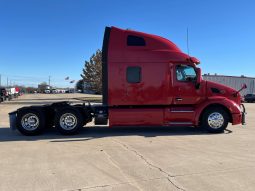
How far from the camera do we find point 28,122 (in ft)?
37.8

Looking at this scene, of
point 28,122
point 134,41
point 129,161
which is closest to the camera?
point 129,161

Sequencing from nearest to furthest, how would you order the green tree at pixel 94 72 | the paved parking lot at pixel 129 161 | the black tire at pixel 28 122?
the paved parking lot at pixel 129 161
the black tire at pixel 28 122
the green tree at pixel 94 72

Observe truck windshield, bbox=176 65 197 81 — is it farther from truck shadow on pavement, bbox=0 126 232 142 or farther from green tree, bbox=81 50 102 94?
green tree, bbox=81 50 102 94

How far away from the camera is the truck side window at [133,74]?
1165cm

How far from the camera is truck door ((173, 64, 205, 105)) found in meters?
11.8

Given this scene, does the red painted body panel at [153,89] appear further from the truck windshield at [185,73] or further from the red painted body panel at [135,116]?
the truck windshield at [185,73]

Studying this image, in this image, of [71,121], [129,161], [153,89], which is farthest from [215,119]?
[129,161]

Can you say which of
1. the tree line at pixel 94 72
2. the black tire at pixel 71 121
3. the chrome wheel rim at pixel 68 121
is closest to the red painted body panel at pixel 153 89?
the black tire at pixel 71 121

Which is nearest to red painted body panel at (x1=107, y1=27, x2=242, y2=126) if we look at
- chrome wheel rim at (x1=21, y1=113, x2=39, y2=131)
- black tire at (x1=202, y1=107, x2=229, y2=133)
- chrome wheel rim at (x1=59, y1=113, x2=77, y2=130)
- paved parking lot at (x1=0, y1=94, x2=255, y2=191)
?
black tire at (x1=202, y1=107, x2=229, y2=133)

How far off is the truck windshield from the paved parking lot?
1991 mm

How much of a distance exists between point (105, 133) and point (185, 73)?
3.59 meters

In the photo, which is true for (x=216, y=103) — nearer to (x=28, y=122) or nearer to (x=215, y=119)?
(x=215, y=119)

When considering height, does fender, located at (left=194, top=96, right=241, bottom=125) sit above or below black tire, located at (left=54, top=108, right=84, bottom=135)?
above

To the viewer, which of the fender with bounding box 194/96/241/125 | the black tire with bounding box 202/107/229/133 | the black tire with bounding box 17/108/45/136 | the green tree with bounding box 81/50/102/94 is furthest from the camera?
the green tree with bounding box 81/50/102/94
